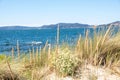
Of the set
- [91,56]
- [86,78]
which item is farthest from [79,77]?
[91,56]

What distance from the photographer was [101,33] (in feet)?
26.6

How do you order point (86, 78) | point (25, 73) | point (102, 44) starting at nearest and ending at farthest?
point (25, 73) → point (86, 78) → point (102, 44)

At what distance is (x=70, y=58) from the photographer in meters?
7.24

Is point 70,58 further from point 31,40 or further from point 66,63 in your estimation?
point 31,40

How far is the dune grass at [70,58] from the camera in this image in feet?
22.2

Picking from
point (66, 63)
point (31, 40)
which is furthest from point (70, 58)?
point (31, 40)

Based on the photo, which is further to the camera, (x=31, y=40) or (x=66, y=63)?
(x=31, y=40)

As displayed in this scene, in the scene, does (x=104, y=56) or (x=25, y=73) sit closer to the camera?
(x=25, y=73)

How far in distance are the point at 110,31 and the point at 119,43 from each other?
38cm

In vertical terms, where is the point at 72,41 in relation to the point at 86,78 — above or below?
above

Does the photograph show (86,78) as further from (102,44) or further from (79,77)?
(102,44)

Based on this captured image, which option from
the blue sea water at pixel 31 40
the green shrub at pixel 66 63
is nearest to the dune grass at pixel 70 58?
the green shrub at pixel 66 63

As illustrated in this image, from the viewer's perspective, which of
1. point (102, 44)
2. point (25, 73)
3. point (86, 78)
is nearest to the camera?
point (25, 73)

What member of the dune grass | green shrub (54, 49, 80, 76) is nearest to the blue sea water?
the dune grass
